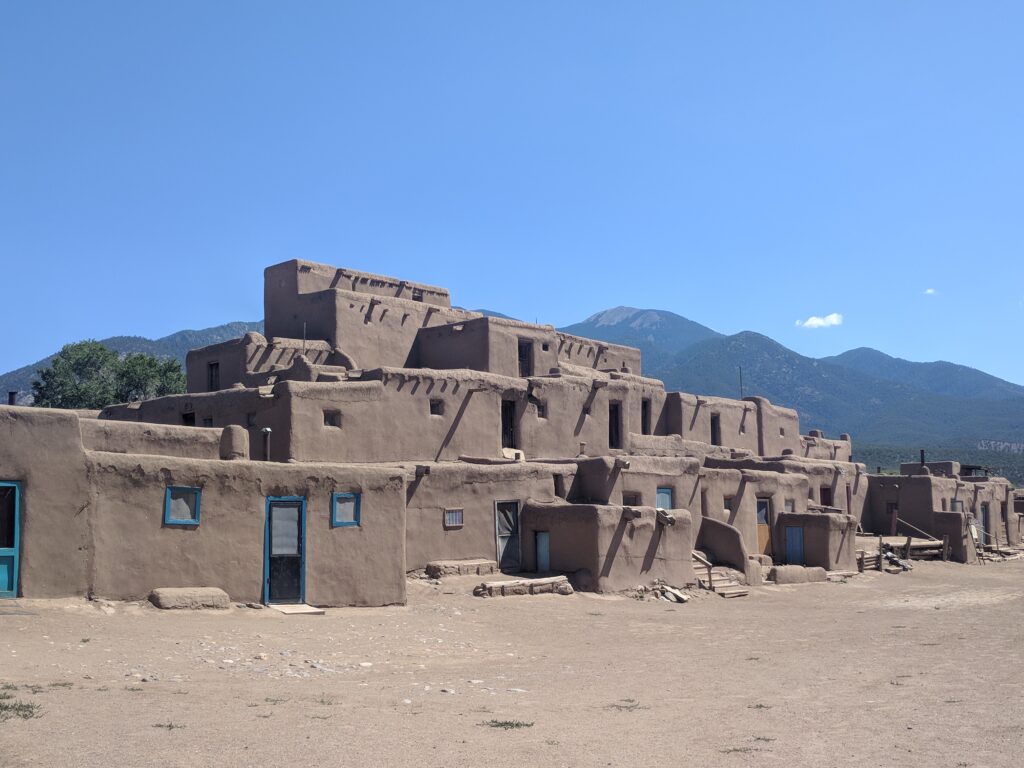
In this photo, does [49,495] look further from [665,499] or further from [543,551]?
[665,499]

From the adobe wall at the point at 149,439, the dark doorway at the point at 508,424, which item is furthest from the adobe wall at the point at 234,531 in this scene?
the dark doorway at the point at 508,424

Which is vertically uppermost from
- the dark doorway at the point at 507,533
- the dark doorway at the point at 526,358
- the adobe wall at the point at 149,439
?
the dark doorway at the point at 526,358

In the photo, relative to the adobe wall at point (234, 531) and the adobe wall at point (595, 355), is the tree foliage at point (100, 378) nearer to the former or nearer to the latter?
the adobe wall at point (595, 355)

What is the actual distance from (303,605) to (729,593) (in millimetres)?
11930

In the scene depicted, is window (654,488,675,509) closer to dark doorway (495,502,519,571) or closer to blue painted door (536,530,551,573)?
blue painted door (536,530,551,573)

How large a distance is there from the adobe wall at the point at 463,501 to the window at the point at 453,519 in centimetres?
9

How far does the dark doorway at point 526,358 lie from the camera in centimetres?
3253

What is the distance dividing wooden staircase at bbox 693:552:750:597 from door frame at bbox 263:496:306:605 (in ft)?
37.7

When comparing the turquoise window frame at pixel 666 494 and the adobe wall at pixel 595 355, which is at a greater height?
the adobe wall at pixel 595 355

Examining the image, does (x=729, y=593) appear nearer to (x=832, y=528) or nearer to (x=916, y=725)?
(x=832, y=528)

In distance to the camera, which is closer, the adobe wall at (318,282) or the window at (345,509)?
the window at (345,509)

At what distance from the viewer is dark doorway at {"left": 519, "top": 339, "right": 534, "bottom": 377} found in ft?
107

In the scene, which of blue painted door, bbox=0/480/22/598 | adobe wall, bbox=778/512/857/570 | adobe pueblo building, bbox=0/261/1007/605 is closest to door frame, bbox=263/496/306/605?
adobe pueblo building, bbox=0/261/1007/605

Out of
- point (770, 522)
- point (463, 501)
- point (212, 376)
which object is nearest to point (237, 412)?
point (463, 501)
